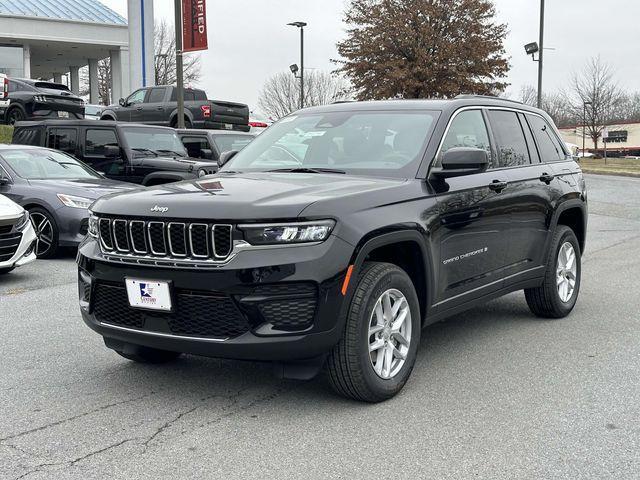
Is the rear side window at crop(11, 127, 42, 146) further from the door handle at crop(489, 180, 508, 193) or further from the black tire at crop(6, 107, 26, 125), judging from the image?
the door handle at crop(489, 180, 508, 193)

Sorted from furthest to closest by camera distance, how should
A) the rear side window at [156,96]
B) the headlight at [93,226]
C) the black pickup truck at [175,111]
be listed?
the rear side window at [156,96], the black pickup truck at [175,111], the headlight at [93,226]

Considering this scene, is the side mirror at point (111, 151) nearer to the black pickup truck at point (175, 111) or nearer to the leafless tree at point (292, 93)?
the black pickup truck at point (175, 111)

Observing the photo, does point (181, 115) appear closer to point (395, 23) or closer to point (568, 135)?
point (395, 23)

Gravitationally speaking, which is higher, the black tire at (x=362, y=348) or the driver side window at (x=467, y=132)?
the driver side window at (x=467, y=132)

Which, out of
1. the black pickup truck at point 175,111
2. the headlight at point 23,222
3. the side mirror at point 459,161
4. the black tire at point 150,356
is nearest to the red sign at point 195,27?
the black pickup truck at point 175,111

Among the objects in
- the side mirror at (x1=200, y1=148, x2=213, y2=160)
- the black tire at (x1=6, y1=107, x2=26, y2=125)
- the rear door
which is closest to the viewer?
the side mirror at (x1=200, y1=148, x2=213, y2=160)

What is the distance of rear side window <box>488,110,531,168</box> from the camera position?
6.02m

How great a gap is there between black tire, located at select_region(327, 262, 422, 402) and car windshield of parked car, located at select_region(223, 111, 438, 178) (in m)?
0.86

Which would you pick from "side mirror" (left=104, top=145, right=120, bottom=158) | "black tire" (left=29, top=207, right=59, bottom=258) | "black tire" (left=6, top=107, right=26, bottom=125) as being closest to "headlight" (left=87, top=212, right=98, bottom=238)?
"black tire" (left=29, top=207, right=59, bottom=258)

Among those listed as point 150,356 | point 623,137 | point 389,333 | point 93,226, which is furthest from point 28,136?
point 623,137

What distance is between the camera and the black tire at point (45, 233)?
33.0 ft

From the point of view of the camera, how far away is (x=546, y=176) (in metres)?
6.45

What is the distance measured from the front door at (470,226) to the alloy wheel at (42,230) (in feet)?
21.2

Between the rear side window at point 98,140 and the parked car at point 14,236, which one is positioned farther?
the rear side window at point 98,140
